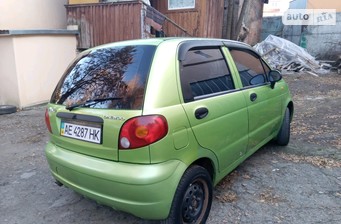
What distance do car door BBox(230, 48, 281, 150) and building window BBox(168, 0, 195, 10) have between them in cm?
683

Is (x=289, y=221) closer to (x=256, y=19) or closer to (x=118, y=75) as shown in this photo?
(x=118, y=75)

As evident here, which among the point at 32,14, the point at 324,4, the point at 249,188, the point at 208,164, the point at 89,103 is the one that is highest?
the point at 324,4

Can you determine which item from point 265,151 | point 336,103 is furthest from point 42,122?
point 336,103

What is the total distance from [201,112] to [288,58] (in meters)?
11.3

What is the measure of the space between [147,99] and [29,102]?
6.45m

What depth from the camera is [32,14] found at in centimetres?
894

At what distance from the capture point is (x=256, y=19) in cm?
1384

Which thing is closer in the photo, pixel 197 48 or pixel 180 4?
pixel 197 48

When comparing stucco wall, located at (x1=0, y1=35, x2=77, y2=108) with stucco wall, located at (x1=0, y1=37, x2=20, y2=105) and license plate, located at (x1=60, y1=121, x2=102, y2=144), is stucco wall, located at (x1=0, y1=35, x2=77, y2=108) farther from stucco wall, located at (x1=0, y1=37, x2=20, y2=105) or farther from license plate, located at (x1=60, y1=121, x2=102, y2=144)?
license plate, located at (x1=60, y1=121, x2=102, y2=144)

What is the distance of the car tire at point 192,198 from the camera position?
231 cm

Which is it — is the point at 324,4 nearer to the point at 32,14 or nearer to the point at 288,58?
the point at 288,58

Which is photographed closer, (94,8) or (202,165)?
(202,165)

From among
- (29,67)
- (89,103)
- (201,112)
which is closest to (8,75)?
(29,67)

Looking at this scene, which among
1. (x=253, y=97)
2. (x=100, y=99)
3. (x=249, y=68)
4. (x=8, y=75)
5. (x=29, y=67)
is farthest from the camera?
(x=29, y=67)
